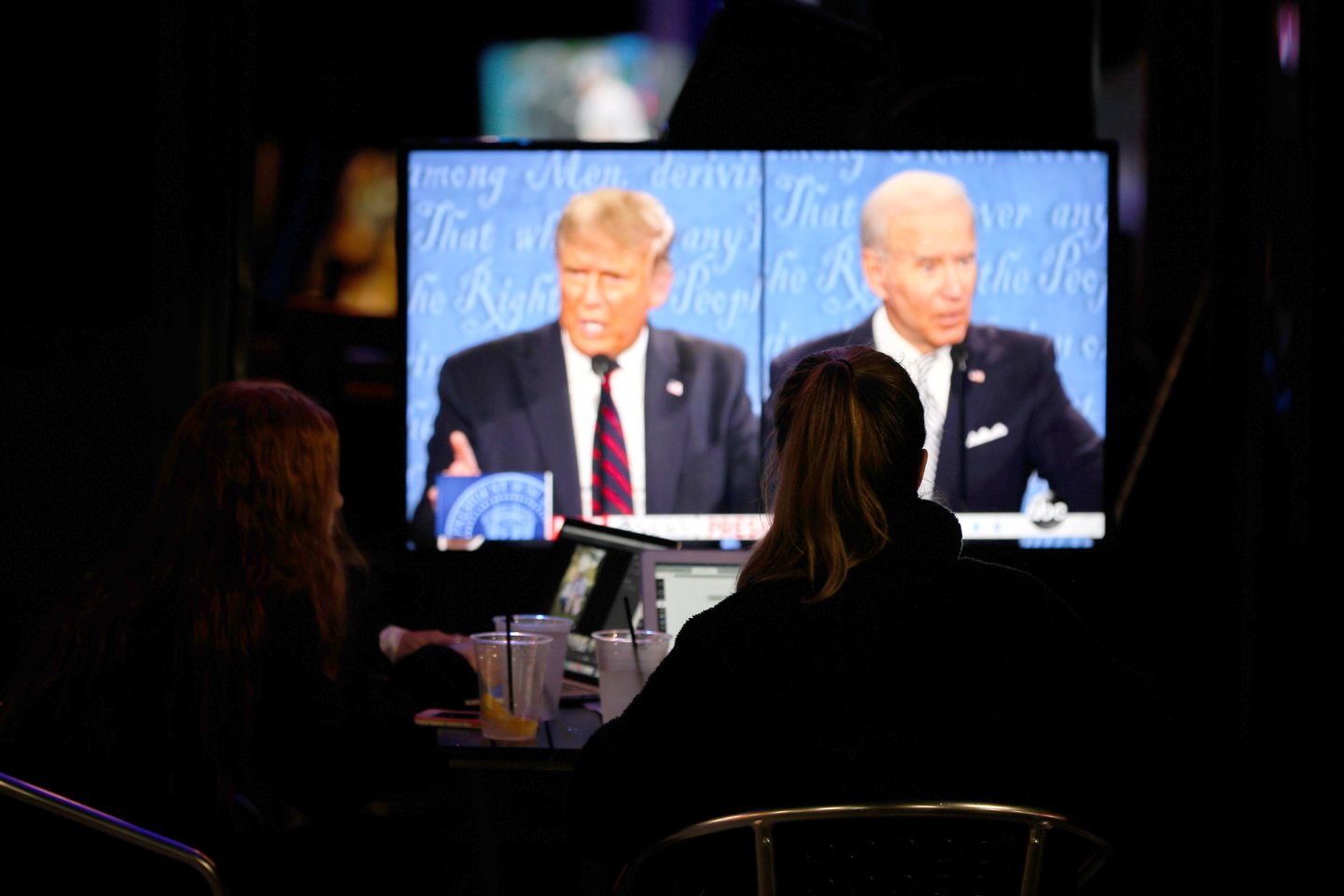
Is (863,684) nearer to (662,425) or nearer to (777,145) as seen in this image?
(662,425)

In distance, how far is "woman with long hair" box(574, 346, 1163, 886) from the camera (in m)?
1.40

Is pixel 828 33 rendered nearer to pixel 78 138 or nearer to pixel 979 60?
pixel 979 60

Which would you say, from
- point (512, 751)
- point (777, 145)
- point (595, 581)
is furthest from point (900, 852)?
point (777, 145)

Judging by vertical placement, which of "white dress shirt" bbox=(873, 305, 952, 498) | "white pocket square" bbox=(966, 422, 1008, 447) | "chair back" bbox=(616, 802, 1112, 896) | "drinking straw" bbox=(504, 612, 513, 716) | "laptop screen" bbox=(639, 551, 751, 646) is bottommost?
"chair back" bbox=(616, 802, 1112, 896)

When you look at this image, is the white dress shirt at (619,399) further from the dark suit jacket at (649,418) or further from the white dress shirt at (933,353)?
the white dress shirt at (933,353)

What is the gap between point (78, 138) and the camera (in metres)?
3.03

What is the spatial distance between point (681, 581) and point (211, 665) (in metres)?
0.93

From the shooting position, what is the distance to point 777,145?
3.20m

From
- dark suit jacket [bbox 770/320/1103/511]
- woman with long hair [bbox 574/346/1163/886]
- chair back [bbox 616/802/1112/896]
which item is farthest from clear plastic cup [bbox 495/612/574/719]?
dark suit jacket [bbox 770/320/1103/511]

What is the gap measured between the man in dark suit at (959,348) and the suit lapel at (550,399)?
20.8 inches

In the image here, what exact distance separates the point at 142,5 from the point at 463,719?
6.69ft

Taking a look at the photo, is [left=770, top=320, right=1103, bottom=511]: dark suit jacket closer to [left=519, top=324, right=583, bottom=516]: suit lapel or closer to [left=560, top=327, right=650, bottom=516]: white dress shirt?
[left=560, top=327, right=650, bottom=516]: white dress shirt

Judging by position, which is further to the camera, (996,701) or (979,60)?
(979,60)

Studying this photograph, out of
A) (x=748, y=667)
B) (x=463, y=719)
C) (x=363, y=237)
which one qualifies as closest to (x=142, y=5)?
(x=363, y=237)
